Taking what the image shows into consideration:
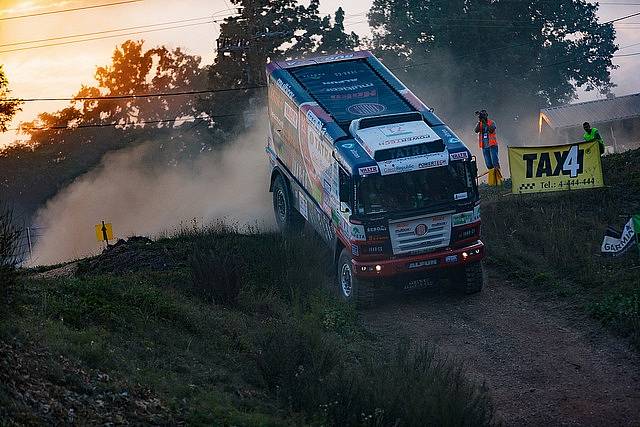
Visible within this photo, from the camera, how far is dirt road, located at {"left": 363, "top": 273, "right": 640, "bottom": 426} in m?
12.9

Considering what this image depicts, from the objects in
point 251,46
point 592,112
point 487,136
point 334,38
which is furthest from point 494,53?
point 487,136

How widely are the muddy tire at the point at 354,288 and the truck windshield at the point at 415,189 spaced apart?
1.37 meters

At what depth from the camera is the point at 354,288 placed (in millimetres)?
17688

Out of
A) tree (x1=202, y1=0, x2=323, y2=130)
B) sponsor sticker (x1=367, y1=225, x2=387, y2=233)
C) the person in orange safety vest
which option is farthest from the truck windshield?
tree (x1=202, y1=0, x2=323, y2=130)

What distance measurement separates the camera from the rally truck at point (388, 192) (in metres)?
17.0

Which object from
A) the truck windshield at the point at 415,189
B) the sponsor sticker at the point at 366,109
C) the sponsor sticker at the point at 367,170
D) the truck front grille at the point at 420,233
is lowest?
the truck front grille at the point at 420,233

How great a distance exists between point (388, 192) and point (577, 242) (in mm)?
5091

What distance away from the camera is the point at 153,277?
58.9 feet

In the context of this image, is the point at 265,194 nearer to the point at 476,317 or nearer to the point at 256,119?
the point at 256,119

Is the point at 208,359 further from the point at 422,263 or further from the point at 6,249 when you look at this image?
the point at 422,263

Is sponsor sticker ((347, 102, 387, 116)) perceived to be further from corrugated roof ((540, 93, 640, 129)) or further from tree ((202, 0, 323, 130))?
corrugated roof ((540, 93, 640, 129))

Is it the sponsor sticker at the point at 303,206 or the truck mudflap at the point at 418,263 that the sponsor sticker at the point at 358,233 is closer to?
the truck mudflap at the point at 418,263

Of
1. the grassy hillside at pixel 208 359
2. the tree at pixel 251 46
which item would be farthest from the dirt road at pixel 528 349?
the tree at pixel 251 46

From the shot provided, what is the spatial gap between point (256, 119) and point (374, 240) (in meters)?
31.8
